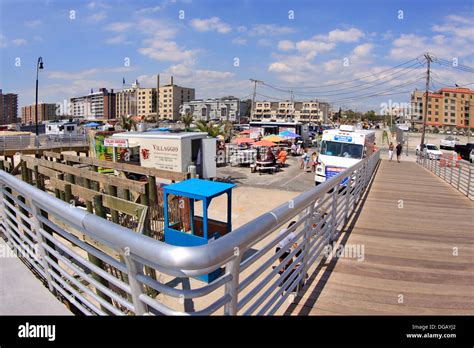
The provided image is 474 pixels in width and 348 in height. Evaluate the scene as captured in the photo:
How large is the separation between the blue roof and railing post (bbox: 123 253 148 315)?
19.8 ft

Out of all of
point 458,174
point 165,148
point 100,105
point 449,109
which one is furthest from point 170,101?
point 458,174

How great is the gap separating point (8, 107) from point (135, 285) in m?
188

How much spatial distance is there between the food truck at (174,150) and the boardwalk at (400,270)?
36.3ft

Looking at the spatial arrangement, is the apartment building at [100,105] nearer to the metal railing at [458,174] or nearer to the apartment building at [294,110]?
the apartment building at [294,110]

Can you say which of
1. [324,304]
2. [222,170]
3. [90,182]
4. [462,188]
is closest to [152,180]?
[90,182]

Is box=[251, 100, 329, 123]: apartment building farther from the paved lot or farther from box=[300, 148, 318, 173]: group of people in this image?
the paved lot

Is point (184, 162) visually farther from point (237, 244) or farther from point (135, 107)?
point (135, 107)

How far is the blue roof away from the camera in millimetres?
8336

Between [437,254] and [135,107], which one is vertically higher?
[135,107]

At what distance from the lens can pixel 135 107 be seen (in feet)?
537

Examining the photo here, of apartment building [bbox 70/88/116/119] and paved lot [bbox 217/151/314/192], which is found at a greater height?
apartment building [bbox 70/88/116/119]
